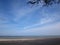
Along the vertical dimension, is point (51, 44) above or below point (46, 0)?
below

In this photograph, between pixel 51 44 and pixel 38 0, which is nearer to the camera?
pixel 38 0

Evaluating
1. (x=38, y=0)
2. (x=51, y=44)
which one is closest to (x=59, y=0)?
(x=38, y=0)

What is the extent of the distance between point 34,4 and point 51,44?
382 cm

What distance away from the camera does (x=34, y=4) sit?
287 centimetres

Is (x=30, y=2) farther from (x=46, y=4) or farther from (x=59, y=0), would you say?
(x=59, y=0)

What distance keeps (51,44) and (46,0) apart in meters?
3.85

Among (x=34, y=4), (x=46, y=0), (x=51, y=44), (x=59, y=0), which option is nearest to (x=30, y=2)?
(x=34, y=4)

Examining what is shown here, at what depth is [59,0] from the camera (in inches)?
115

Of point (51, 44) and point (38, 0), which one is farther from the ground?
point (38, 0)

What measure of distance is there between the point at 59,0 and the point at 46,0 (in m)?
0.26

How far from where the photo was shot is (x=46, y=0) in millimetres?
2822

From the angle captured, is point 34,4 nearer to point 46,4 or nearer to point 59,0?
point 46,4

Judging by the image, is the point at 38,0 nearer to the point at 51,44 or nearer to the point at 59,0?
the point at 59,0

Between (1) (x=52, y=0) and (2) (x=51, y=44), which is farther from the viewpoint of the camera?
(2) (x=51, y=44)
